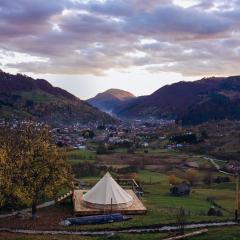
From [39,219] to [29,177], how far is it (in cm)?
406

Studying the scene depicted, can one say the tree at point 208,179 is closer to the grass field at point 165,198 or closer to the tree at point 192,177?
the grass field at point 165,198

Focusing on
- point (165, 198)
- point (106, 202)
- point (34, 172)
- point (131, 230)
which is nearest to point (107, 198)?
point (106, 202)

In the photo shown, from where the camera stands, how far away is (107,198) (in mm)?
46938

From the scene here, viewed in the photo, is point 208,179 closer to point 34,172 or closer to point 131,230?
point 34,172

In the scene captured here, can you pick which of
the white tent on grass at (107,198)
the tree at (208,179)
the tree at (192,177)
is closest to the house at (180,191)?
the tree at (208,179)

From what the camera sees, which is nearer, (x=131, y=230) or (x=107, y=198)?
(x=131, y=230)

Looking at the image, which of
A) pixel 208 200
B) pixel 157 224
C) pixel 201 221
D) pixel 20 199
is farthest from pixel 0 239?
pixel 208 200

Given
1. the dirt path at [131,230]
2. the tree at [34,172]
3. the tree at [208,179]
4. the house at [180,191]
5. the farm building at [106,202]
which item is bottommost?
the tree at [208,179]

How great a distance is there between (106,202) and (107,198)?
1.87 ft

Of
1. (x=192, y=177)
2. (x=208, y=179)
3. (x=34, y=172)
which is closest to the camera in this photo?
(x=34, y=172)

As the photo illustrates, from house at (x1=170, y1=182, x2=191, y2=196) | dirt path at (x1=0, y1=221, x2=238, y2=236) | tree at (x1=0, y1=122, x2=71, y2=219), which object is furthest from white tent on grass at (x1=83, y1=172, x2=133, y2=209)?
house at (x1=170, y1=182, x2=191, y2=196)

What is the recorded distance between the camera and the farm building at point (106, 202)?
45594 mm

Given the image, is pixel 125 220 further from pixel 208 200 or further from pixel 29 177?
pixel 208 200

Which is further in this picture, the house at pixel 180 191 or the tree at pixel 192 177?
the tree at pixel 192 177
